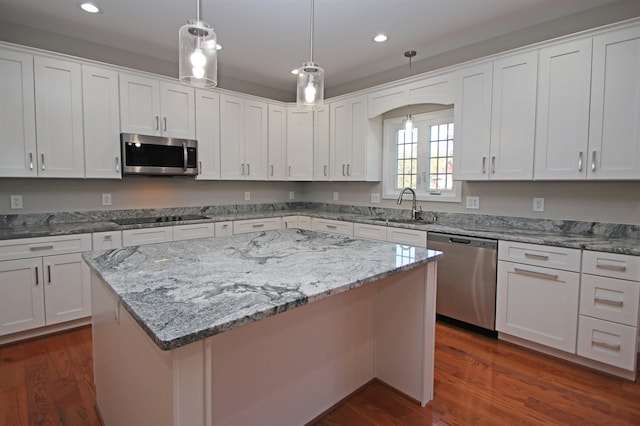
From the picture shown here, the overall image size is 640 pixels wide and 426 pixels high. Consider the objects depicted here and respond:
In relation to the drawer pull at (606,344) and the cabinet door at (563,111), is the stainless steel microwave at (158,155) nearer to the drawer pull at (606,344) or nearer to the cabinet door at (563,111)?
the cabinet door at (563,111)

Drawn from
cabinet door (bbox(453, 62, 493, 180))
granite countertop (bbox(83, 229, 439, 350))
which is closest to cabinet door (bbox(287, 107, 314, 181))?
cabinet door (bbox(453, 62, 493, 180))

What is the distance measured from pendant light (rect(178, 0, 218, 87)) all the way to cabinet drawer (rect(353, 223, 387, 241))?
8.01 ft

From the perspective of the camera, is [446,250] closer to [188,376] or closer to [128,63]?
[188,376]

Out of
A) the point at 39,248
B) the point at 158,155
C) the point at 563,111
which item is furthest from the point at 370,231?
the point at 39,248

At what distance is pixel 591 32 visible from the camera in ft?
8.26

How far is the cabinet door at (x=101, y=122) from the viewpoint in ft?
10.5

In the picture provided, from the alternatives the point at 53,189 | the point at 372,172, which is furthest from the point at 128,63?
the point at 372,172

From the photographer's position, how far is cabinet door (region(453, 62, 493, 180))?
10.1 ft

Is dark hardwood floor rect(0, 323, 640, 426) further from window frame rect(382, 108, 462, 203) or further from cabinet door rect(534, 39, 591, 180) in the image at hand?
window frame rect(382, 108, 462, 203)

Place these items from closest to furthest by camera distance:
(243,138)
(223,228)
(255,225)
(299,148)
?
(223,228) < (255,225) < (243,138) < (299,148)

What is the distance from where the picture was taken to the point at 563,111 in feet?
8.75

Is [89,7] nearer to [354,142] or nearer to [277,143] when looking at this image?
[277,143]

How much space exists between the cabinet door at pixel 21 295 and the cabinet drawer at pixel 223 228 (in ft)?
5.14

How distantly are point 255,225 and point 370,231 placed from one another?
1416mm
